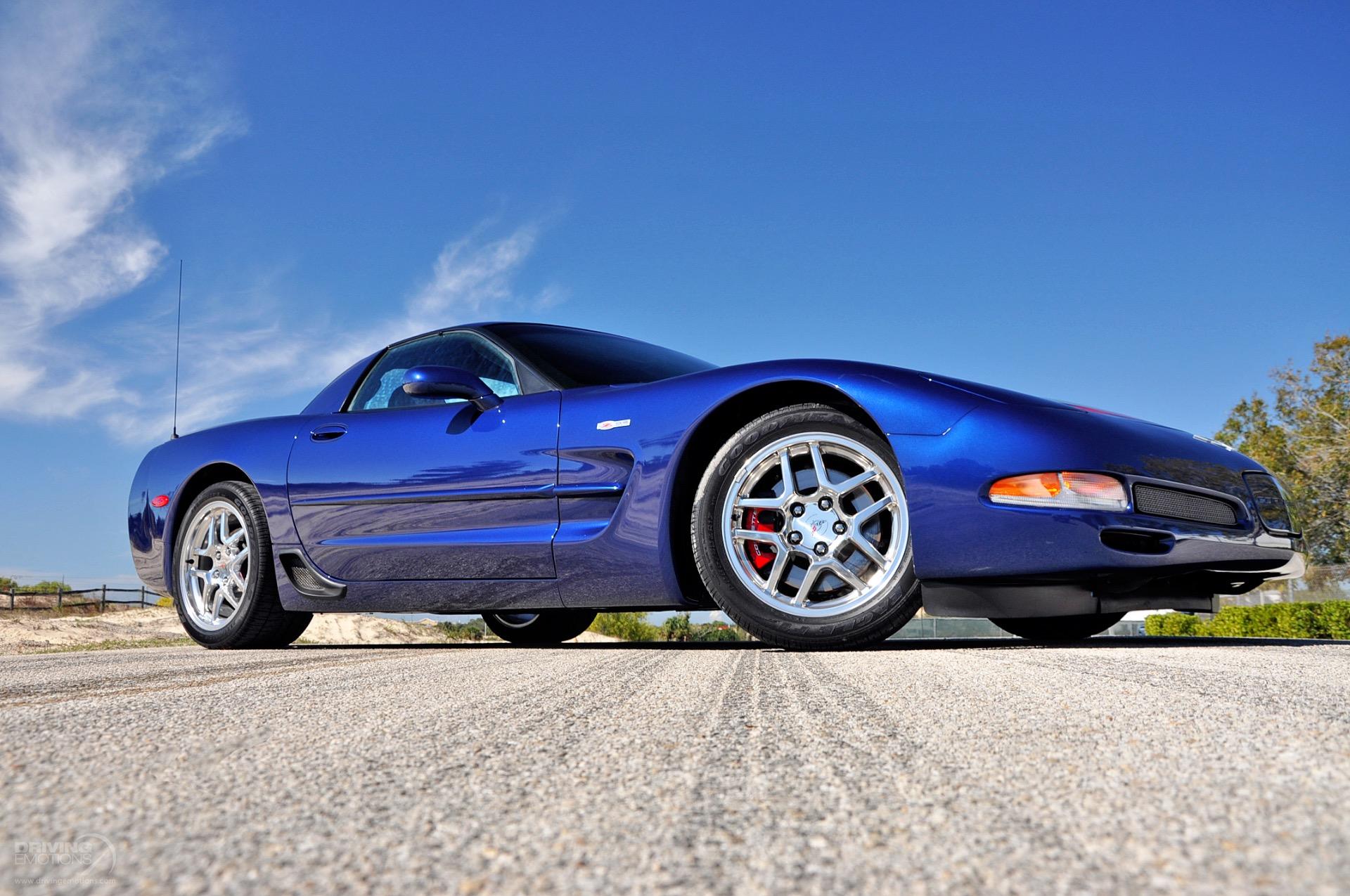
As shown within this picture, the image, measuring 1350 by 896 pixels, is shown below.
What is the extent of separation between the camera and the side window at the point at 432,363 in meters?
3.86

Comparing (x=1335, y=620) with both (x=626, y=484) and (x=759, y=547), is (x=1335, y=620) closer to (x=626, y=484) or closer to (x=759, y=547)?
(x=759, y=547)

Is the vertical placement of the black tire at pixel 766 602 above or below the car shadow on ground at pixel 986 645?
above


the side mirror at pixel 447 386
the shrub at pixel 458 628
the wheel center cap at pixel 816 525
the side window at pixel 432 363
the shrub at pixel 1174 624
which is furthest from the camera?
the shrub at pixel 458 628

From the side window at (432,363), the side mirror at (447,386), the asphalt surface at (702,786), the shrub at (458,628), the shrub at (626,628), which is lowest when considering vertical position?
the shrub at (626,628)

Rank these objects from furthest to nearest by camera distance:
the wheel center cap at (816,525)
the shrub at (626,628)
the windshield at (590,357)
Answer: the shrub at (626,628) < the windshield at (590,357) < the wheel center cap at (816,525)

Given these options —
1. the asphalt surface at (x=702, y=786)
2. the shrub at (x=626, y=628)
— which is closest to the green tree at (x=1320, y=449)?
the shrub at (x=626, y=628)

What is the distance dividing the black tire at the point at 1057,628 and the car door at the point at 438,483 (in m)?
2.03

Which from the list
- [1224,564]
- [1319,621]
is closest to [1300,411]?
[1319,621]

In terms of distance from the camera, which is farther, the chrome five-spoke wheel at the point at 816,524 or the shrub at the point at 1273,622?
the shrub at the point at 1273,622

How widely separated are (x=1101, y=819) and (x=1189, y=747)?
1.39 feet

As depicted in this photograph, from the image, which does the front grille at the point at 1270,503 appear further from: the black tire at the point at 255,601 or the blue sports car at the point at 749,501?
the black tire at the point at 255,601

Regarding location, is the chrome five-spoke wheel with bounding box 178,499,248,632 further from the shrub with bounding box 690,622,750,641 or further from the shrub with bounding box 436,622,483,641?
the shrub with bounding box 436,622,483,641

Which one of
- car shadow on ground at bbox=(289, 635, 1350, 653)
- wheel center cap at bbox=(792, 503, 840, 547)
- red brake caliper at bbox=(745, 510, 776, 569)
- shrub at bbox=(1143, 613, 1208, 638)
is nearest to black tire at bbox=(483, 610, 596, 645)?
car shadow on ground at bbox=(289, 635, 1350, 653)

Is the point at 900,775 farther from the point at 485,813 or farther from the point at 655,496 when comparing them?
the point at 655,496
